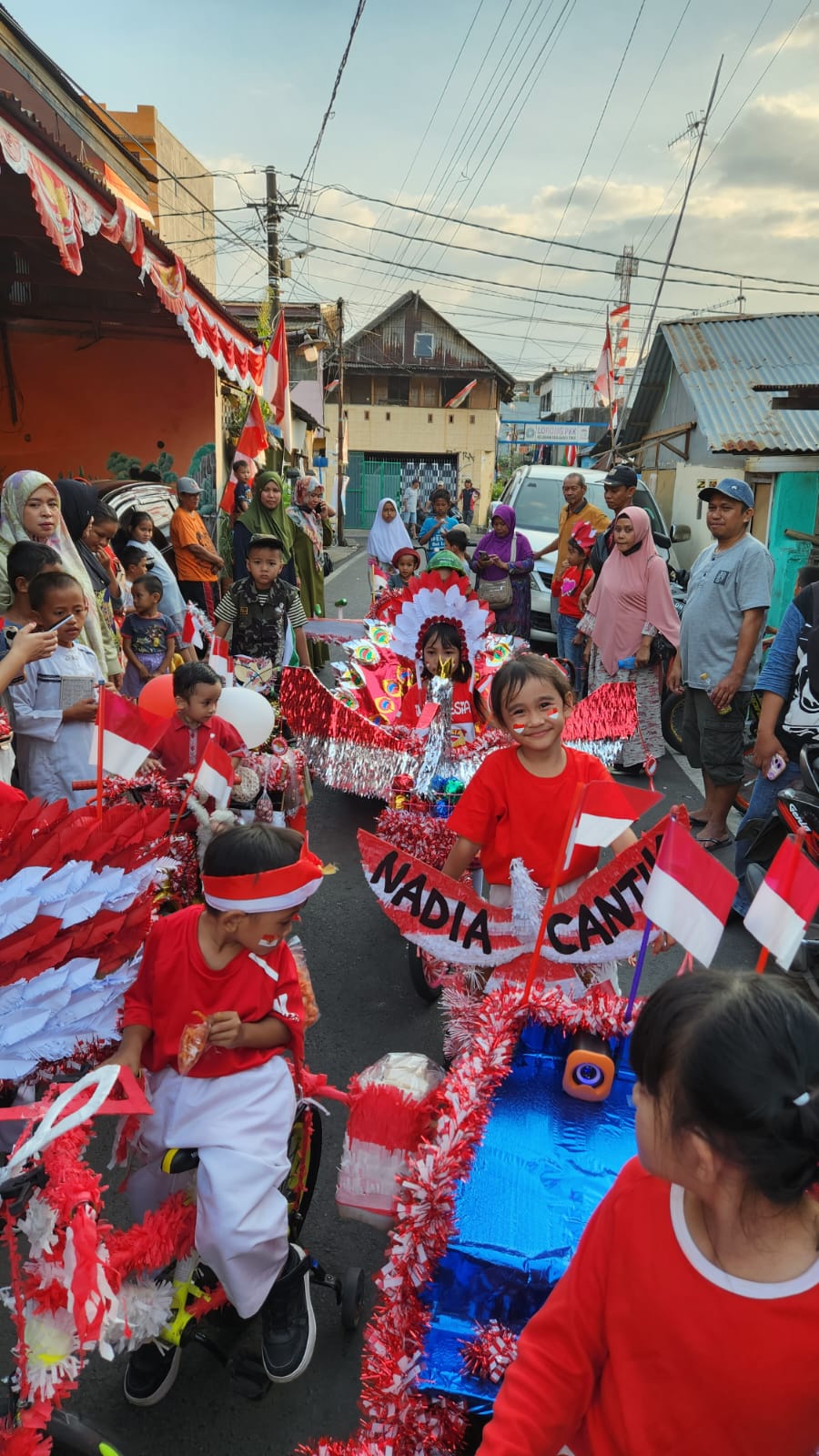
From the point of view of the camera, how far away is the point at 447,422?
42.1 meters

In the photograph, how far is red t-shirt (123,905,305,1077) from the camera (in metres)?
2.08

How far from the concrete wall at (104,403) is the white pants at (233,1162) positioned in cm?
1025

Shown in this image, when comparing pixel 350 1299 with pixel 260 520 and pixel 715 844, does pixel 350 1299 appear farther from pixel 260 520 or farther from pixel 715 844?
pixel 260 520

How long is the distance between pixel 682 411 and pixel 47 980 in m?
17.5

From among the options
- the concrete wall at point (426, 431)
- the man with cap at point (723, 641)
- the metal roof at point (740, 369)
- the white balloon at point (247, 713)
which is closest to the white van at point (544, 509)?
the metal roof at point (740, 369)

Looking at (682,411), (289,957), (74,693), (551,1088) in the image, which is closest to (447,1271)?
(551,1088)

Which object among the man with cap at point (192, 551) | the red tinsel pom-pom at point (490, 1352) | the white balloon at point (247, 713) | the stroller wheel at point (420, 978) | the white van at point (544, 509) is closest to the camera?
the red tinsel pom-pom at point (490, 1352)

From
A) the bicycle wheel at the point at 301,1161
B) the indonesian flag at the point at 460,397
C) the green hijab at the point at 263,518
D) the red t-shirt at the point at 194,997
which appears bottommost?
the bicycle wheel at the point at 301,1161

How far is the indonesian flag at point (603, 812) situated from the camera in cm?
220

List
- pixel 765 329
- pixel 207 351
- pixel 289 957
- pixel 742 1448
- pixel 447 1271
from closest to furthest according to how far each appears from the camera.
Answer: pixel 742 1448
pixel 447 1271
pixel 289 957
pixel 207 351
pixel 765 329

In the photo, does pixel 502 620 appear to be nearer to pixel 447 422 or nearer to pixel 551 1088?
pixel 551 1088

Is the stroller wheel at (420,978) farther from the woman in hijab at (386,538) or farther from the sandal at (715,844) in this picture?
the woman in hijab at (386,538)

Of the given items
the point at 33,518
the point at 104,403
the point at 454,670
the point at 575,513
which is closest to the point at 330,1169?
the point at 454,670

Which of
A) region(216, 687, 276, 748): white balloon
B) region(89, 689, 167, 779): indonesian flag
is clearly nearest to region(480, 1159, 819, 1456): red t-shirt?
region(89, 689, 167, 779): indonesian flag
